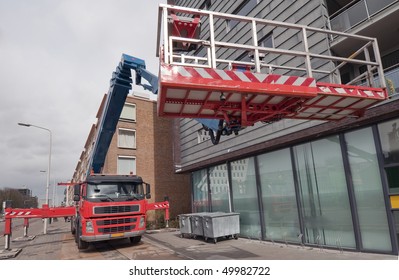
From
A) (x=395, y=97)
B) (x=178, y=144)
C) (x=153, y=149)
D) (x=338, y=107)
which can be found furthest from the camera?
(x=153, y=149)

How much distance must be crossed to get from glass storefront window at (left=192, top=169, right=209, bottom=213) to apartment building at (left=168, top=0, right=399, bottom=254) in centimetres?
199

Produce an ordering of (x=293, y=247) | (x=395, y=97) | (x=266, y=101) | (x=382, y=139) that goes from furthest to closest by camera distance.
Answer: (x=293, y=247) → (x=382, y=139) → (x=395, y=97) → (x=266, y=101)

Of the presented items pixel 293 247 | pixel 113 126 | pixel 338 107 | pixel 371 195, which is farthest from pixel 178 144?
pixel 338 107

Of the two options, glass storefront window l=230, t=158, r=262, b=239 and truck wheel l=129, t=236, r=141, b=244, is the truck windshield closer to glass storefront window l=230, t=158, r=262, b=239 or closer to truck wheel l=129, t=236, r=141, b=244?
truck wheel l=129, t=236, r=141, b=244

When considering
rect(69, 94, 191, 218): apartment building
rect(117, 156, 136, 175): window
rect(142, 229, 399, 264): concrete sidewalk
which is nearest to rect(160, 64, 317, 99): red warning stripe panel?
rect(142, 229, 399, 264): concrete sidewalk

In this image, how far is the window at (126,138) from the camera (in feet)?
73.9

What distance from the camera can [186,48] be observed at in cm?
586

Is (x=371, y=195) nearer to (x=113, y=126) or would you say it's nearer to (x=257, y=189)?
(x=257, y=189)

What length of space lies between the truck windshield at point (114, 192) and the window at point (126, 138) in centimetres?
1057

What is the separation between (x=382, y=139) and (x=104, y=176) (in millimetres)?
10337

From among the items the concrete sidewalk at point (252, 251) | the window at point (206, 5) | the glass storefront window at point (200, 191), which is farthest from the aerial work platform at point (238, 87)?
the window at point (206, 5)

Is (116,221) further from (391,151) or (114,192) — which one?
(391,151)

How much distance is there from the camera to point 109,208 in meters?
11.4

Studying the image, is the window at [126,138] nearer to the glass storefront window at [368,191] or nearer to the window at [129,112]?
the window at [129,112]
